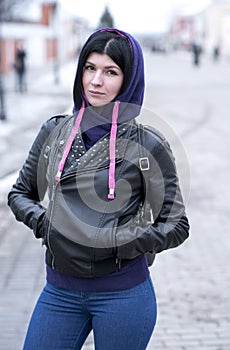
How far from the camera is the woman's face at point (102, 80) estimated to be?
220cm

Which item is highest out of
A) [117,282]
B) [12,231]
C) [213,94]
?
[117,282]

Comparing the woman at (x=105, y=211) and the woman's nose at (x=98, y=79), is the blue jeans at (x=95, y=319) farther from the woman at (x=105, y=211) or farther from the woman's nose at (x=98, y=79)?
the woman's nose at (x=98, y=79)

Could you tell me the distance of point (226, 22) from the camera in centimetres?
7550

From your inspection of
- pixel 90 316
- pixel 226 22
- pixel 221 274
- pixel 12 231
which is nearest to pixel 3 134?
pixel 12 231

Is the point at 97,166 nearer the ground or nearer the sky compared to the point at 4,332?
nearer the sky

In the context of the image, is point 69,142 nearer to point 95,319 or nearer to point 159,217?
point 159,217

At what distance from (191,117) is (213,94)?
24.6ft

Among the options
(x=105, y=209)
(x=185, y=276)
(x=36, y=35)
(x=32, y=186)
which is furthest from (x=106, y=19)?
(x=105, y=209)

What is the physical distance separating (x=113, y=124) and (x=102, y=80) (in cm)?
16

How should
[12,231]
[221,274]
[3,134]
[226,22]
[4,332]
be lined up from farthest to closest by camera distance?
[226,22] → [3,134] → [12,231] → [221,274] → [4,332]

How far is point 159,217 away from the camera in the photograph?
2.25 meters

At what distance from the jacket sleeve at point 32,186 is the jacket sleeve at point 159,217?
37cm

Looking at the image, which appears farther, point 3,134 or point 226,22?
point 226,22

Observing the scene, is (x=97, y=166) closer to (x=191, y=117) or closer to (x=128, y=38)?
(x=128, y=38)
